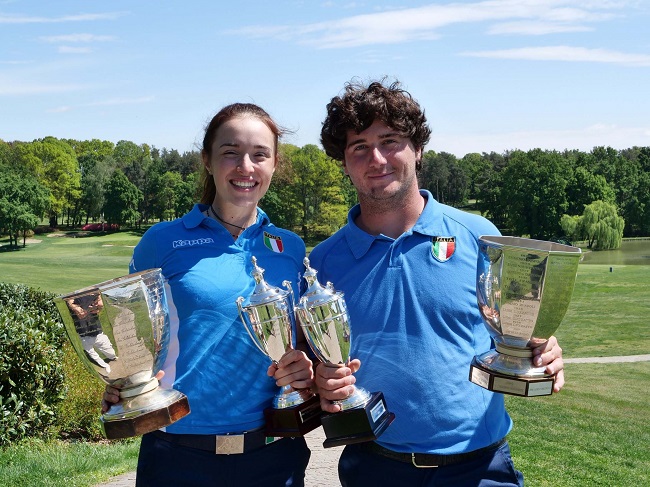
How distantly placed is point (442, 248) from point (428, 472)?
3.29ft

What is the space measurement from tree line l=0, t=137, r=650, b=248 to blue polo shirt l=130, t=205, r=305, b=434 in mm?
58966

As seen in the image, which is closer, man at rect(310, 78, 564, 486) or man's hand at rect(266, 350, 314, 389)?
man's hand at rect(266, 350, 314, 389)

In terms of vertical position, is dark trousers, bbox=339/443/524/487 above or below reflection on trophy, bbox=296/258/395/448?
below

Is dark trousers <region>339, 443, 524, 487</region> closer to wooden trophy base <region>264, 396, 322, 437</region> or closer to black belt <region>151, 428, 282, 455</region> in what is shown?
wooden trophy base <region>264, 396, 322, 437</region>

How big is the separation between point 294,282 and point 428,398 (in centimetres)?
82

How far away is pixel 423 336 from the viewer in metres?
3.13

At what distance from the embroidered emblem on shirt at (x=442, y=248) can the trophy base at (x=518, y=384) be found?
0.59 metres

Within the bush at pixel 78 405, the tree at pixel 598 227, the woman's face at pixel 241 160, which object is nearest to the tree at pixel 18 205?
the tree at pixel 598 227

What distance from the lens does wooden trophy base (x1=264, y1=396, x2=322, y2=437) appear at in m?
3.01

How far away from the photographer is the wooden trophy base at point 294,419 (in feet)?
9.89

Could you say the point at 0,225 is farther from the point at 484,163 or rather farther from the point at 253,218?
the point at 484,163

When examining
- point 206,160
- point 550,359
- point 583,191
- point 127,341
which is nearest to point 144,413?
point 127,341

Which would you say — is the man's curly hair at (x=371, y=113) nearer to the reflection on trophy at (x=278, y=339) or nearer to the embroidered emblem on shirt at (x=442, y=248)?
the embroidered emblem on shirt at (x=442, y=248)

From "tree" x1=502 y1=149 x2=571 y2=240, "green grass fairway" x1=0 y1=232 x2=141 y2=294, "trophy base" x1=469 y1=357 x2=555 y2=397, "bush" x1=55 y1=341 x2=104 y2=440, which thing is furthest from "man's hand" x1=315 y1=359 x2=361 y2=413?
"tree" x1=502 y1=149 x2=571 y2=240
